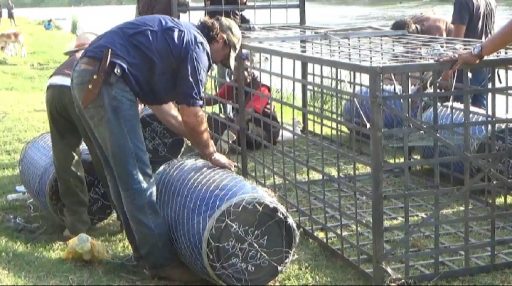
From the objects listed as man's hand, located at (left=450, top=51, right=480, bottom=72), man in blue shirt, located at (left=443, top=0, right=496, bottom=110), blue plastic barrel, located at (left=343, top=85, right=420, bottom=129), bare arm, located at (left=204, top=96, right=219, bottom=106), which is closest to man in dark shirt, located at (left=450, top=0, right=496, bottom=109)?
man in blue shirt, located at (left=443, top=0, right=496, bottom=110)

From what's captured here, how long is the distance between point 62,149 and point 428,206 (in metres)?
2.59

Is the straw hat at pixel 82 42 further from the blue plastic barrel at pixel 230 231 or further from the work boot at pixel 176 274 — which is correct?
the work boot at pixel 176 274

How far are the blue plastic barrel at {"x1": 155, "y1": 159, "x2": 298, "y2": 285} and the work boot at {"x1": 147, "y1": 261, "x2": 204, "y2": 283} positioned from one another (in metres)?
0.10

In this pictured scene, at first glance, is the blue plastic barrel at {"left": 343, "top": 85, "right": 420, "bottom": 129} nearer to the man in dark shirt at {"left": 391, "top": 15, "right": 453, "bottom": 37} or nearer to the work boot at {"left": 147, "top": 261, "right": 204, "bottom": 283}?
the man in dark shirt at {"left": 391, "top": 15, "right": 453, "bottom": 37}

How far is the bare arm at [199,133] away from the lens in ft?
14.0

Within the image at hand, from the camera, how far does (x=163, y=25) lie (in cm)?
432

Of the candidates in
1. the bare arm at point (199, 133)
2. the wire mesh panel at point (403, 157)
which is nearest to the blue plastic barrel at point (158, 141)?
the wire mesh panel at point (403, 157)

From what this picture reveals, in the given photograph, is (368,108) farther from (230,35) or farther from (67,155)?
(67,155)

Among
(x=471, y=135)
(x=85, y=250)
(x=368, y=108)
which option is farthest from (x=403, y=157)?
(x=85, y=250)

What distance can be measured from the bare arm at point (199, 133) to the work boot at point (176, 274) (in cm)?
62

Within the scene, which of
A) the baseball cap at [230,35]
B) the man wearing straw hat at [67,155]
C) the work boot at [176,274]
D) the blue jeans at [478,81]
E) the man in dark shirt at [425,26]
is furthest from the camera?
the man in dark shirt at [425,26]

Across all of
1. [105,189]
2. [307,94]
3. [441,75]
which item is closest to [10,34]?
[307,94]

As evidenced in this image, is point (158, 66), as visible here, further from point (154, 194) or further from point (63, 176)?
point (63, 176)

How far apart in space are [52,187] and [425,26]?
13.0ft
